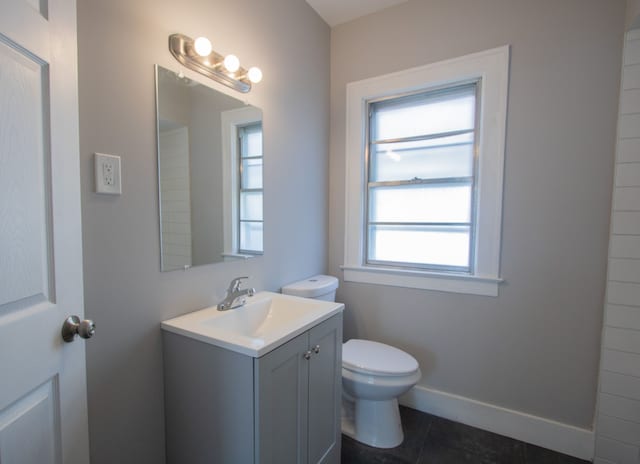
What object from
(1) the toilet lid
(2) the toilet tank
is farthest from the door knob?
(1) the toilet lid

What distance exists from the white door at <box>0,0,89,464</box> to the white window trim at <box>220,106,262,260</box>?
0.66 m

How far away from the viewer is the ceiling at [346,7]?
1903 millimetres

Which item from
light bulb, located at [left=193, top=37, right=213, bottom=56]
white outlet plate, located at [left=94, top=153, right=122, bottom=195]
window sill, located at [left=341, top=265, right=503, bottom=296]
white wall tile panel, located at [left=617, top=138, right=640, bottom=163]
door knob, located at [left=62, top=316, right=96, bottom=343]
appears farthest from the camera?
window sill, located at [left=341, top=265, right=503, bottom=296]

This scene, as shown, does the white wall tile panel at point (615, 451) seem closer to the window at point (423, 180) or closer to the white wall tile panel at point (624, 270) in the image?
the white wall tile panel at point (624, 270)

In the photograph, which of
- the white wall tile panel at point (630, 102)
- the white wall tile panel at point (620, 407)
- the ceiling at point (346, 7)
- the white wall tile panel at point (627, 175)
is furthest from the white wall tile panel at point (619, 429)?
the ceiling at point (346, 7)

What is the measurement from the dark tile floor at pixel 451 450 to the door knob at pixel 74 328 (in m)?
1.42

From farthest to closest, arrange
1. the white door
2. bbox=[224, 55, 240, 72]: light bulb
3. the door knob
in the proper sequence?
bbox=[224, 55, 240, 72]: light bulb
the door knob
the white door

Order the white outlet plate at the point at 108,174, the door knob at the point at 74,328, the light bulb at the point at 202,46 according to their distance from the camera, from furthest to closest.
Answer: the light bulb at the point at 202,46
the white outlet plate at the point at 108,174
the door knob at the point at 74,328

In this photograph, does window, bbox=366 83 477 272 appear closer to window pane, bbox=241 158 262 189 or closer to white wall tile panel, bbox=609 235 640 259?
white wall tile panel, bbox=609 235 640 259

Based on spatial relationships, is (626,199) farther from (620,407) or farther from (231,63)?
(231,63)

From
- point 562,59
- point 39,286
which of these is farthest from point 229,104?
point 562,59

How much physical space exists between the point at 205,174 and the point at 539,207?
171 cm

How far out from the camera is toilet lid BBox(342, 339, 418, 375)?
1.56m

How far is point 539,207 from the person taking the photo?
161 cm
